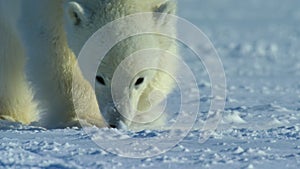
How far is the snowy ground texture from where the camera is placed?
392cm

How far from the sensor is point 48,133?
15.7 feet

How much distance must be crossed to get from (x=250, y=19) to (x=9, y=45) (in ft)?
52.6

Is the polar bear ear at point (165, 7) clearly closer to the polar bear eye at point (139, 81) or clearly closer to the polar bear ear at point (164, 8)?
the polar bear ear at point (164, 8)

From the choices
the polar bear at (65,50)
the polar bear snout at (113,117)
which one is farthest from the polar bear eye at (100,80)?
the polar bear snout at (113,117)

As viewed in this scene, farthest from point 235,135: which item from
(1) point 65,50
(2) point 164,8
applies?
(1) point 65,50

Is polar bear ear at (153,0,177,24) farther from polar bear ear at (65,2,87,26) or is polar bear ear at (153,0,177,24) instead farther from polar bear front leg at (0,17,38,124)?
polar bear front leg at (0,17,38,124)

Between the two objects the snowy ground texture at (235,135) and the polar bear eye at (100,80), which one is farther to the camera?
the polar bear eye at (100,80)

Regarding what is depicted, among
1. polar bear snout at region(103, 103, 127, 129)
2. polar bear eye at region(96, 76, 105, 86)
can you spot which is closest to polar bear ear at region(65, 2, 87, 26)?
polar bear eye at region(96, 76, 105, 86)

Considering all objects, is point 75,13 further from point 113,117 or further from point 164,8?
point 113,117

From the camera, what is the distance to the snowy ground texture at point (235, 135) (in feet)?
12.9

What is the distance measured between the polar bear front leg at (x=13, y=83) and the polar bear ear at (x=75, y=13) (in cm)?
87

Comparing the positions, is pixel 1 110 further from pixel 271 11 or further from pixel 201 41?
pixel 271 11

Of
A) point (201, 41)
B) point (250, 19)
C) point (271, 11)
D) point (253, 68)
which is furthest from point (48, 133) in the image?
point (271, 11)

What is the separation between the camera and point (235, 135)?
4719 mm
